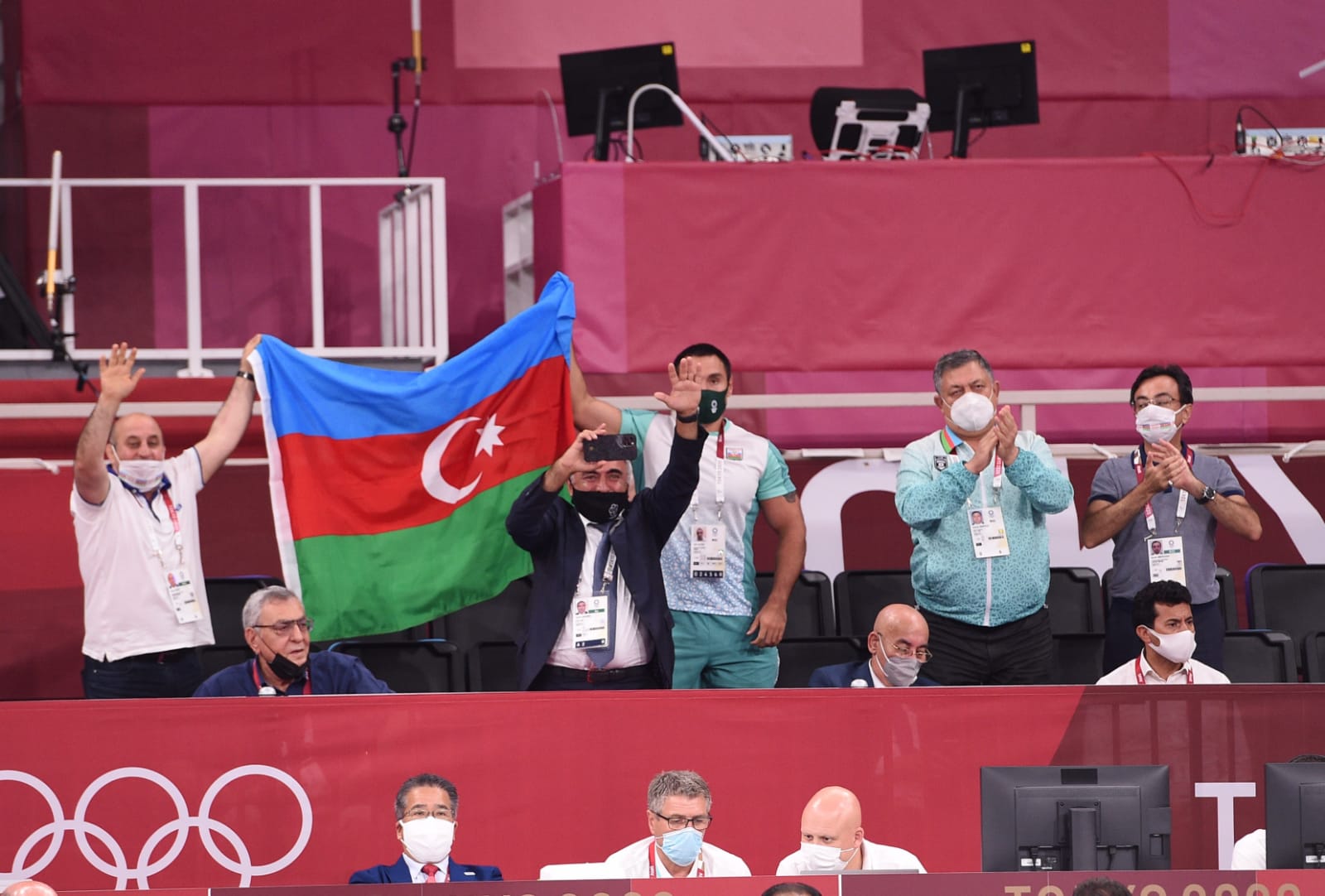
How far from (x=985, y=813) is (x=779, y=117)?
676cm

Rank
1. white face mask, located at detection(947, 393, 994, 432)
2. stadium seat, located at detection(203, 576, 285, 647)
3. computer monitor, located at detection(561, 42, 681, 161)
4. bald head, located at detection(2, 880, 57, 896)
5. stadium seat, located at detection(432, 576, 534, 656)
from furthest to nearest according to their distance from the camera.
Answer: computer monitor, located at detection(561, 42, 681, 161) → stadium seat, located at detection(432, 576, 534, 656) → stadium seat, located at detection(203, 576, 285, 647) → white face mask, located at detection(947, 393, 994, 432) → bald head, located at detection(2, 880, 57, 896)

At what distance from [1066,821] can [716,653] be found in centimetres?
220

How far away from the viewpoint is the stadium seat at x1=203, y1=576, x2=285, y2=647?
289 inches

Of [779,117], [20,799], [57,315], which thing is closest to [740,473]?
[20,799]

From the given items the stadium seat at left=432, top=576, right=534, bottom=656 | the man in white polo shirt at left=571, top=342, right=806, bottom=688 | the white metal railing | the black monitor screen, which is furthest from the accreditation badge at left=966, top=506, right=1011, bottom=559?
the black monitor screen

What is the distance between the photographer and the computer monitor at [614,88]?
8.99 metres

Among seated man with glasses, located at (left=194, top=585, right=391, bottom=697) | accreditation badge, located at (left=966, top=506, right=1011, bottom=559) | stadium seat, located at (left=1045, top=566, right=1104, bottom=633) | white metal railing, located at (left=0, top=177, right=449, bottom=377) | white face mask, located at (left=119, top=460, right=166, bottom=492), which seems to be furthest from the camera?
white metal railing, located at (left=0, top=177, right=449, bottom=377)

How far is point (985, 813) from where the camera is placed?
4473 millimetres

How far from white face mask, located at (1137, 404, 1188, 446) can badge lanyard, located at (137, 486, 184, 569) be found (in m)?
3.52

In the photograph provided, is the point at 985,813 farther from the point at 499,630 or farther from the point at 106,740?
the point at 499,630

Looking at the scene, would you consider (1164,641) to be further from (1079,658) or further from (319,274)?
(319,274)

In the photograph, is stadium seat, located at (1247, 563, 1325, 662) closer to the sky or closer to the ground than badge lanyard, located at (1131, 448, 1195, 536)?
closer to the ground

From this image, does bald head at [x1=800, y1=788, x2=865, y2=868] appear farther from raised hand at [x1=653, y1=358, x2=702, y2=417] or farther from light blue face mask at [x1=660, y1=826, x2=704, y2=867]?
raised hand at [x1=653, y1=358, x2=702, y2=417]

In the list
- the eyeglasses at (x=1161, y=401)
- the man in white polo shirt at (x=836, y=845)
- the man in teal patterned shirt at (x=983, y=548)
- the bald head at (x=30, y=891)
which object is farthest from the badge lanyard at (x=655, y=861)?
the eyeglasses at (x=1161, y=401)
